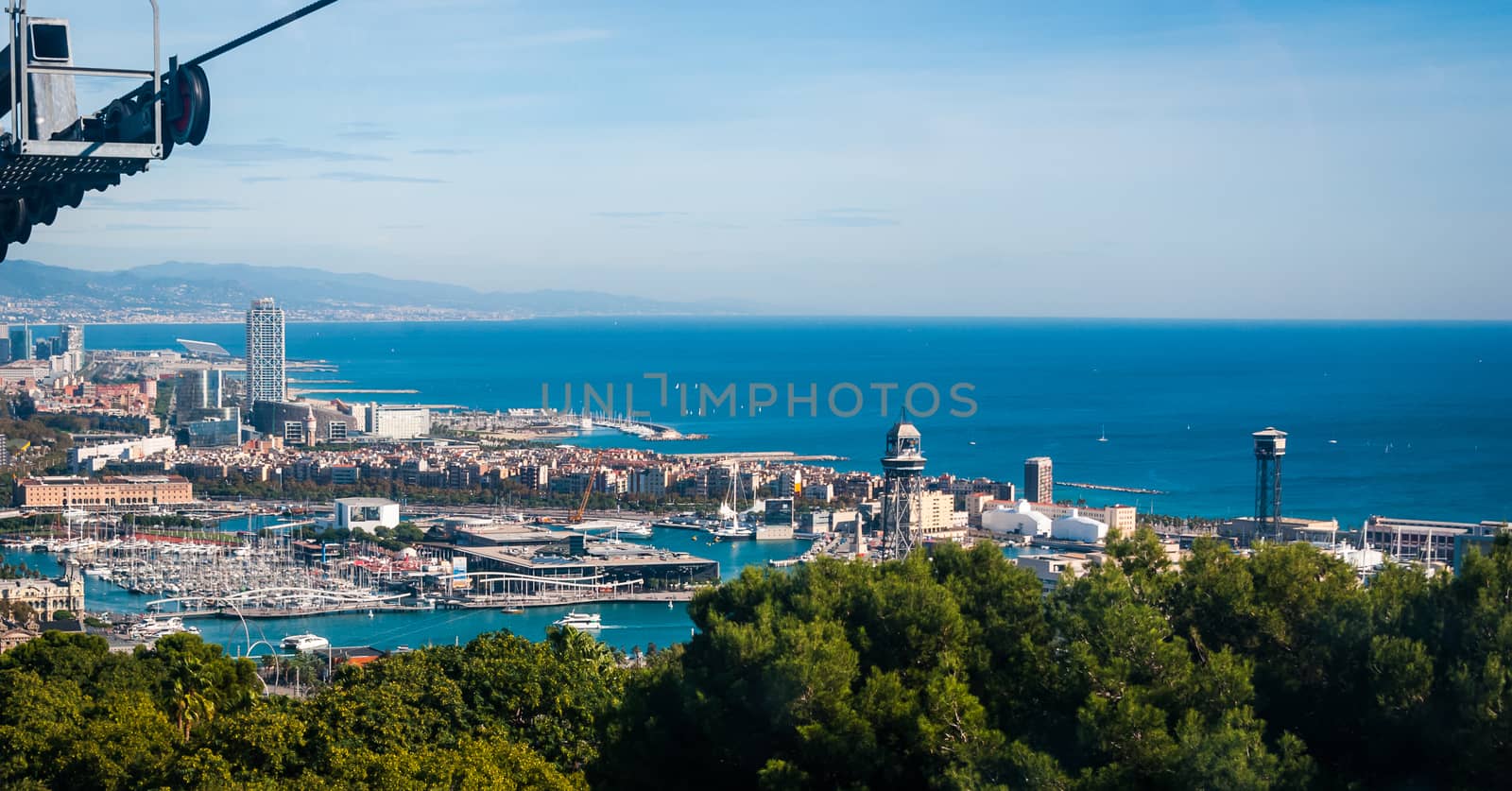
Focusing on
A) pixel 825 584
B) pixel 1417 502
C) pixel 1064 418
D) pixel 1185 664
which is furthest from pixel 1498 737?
pixel 1064 418

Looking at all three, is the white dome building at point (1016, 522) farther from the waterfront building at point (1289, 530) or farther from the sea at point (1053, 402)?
the sea at point (1053, 402)

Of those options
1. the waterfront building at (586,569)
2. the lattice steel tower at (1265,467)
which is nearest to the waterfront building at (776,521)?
the waterfront building at (586,569)

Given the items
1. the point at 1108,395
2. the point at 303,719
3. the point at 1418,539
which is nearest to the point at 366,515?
the point at 1418,539

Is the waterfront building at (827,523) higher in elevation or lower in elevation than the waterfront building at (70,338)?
lower

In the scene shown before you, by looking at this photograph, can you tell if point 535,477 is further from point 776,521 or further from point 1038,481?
point 1038,481

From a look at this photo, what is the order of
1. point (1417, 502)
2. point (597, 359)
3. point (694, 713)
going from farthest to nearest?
1. point (597, 359)
2. point (1417, 502)
3. point (694, 713)

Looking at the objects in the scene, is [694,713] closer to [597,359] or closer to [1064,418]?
[1064,418]
